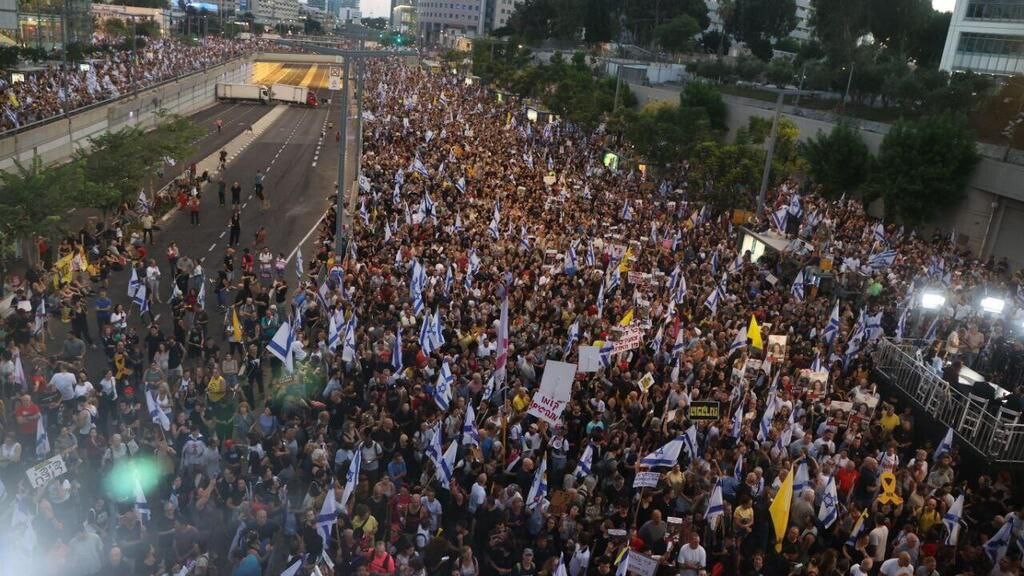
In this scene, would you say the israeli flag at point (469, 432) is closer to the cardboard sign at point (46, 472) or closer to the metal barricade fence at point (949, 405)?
the cardboard sign at point (46, 472)

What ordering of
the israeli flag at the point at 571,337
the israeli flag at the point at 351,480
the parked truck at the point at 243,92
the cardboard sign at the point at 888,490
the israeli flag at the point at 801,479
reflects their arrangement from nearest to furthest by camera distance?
1. the israeli flag at the point at 351,480
2. the israeli flag at the point at 801,479
3. the cardboard sign at the point at 888,490
4. the israeli flag at the point at 571,337
5. the parked truck at the point at 243,92

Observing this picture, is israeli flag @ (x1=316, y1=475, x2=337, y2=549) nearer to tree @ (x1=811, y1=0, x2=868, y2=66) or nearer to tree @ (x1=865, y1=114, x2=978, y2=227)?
tree @ (x1=865, y1=114, x2=978, y2=227)

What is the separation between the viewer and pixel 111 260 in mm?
23141

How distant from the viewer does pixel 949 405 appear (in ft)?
54.2

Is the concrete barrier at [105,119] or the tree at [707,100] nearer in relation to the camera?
the concrete barrier at [105,119]

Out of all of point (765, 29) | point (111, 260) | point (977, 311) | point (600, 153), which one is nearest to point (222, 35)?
point (765, 29)

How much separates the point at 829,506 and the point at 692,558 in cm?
271

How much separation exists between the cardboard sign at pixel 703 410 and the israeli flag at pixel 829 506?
2.34m

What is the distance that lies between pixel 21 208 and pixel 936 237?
3059cm

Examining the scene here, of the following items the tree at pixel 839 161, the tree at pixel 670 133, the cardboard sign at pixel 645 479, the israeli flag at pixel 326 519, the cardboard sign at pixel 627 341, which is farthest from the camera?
the tree at pixel 670 133

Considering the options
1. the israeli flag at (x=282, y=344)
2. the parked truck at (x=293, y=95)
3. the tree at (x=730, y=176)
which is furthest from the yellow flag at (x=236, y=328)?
the parked truck at (x=293, y=95)

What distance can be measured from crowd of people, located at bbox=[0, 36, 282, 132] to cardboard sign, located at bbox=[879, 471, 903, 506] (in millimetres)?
33920

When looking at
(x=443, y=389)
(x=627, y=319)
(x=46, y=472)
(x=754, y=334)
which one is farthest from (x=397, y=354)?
(x=754, y=334)

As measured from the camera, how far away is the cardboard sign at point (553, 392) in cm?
1342
